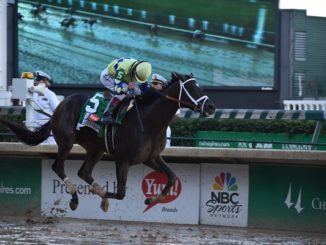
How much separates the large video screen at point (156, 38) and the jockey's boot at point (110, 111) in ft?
36.8

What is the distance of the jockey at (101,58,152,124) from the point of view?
12.2 m

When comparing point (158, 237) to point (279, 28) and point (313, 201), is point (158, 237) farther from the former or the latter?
point (279, 28)

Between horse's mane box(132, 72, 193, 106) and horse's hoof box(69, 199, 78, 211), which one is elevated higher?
horse's mane box(132, 72, 193, 106)

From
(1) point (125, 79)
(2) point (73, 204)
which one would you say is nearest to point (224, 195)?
(2) point (73, 204)

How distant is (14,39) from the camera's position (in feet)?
79.9

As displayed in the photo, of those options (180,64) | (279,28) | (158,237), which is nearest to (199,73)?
(180,64)

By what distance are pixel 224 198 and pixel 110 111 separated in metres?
2.79

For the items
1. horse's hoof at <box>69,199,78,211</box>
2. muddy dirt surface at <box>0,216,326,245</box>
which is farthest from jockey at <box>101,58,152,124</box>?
muddy dirt surface at <box>0,216,326,245</box>

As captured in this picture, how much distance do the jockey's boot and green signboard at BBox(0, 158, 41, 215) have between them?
3.36 metres

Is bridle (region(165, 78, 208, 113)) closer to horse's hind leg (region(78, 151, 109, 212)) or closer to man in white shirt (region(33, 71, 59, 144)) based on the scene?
horse's hind leg (region(78, 151, 109, 212))

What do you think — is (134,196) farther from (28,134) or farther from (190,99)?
(190,99)

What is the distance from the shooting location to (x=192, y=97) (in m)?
11.8

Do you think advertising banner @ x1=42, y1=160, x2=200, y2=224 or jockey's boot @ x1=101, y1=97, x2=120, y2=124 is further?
advertising banner @ x1=42, y1=160, x2=200, y2=224

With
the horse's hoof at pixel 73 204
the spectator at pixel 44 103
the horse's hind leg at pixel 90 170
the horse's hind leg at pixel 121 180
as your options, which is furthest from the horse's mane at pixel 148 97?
the spectator at pixel 44 103
